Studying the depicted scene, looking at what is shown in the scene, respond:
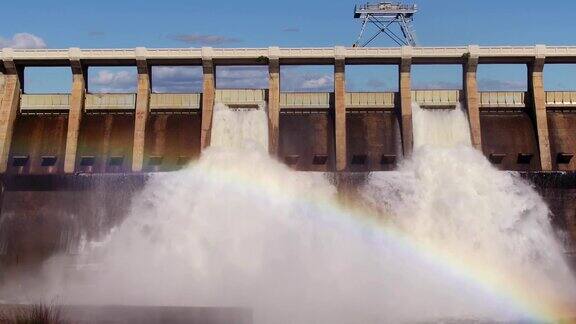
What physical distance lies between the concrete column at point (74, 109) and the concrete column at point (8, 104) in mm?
3475

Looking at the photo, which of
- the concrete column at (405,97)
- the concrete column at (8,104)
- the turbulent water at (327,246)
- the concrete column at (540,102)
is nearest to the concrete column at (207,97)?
the turbulent water at (327,246)

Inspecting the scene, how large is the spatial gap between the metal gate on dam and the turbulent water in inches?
188

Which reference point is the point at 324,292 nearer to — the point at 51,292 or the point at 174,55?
the point at 51,292

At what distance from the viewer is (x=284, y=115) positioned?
41.6m

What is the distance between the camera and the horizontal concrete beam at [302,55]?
40188 millimetres

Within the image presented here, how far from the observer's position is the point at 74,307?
24375mm

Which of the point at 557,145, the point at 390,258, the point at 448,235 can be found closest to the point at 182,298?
the point at 390,258

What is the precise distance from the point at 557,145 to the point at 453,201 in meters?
11.1

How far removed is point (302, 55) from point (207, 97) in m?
6.13

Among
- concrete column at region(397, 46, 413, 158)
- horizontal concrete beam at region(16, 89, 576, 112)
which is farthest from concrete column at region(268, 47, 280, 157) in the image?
concrete column at region(397, 46, 413, 158)

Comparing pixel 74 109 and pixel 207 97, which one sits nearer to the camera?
pixel 207 97

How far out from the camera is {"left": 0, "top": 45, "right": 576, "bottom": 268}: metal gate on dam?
39.7 metres

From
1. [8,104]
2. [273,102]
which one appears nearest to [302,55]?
[273,102]

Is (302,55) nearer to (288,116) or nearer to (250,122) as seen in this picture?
(288,116)
